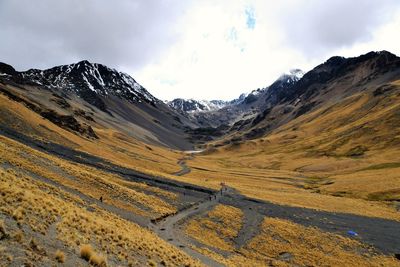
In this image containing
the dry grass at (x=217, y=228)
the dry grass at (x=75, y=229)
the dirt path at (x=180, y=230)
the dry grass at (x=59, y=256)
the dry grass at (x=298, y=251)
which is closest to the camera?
the dry grass at (x=59, y=256)

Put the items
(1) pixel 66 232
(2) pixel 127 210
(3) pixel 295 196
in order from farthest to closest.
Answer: (3) pixel 295 196 < (2) pixel 127 210 < (1) pixel 66 232

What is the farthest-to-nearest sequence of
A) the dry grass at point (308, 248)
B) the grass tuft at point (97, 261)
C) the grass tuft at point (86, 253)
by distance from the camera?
the dry grass at point (308, 248) < the grass tuft at point (86, 253) < the grass tuft at point (97, 261)

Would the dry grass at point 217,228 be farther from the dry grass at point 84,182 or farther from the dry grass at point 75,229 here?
the dry grass at point 75,229

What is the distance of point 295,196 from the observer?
295 ft

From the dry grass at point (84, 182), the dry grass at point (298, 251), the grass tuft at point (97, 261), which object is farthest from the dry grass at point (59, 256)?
the dry grass at point (84, 182)

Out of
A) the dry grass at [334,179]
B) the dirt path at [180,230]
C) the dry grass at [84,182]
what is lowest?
the dirt path at [180,230]

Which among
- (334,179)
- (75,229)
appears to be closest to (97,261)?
(75,229)

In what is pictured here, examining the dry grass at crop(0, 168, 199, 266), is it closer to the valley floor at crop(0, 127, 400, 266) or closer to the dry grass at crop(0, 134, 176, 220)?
the valley floor at crop(0, 127, 400, 266)

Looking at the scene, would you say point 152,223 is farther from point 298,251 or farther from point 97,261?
point 97,261

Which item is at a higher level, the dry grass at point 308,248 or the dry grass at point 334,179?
the dry grass at point 334,179

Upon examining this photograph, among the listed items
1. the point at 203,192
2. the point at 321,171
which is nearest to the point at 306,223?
the point at 203,192

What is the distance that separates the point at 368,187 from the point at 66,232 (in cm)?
9933

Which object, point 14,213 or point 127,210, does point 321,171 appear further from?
point 14,213

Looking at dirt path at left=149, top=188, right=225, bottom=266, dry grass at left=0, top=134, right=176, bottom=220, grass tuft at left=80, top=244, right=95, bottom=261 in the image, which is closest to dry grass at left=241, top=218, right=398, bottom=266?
dirt path at left=149, top=188, right=225, bottom=266
